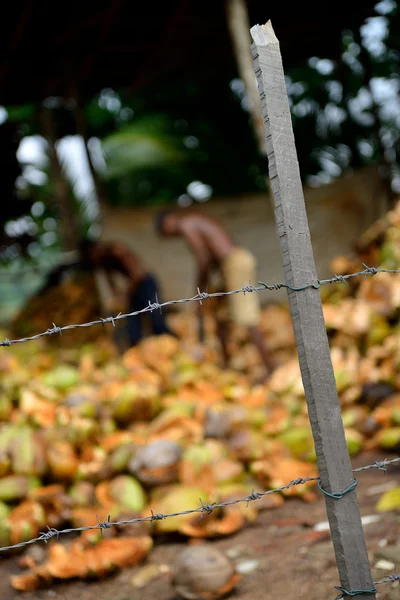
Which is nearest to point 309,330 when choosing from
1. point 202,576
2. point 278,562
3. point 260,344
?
point 202,576

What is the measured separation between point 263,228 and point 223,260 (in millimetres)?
2412

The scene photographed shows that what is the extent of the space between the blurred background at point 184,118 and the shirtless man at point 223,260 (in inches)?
32.2

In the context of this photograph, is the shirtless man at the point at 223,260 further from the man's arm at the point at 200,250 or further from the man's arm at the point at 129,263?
the man's arm at the point at 129,263

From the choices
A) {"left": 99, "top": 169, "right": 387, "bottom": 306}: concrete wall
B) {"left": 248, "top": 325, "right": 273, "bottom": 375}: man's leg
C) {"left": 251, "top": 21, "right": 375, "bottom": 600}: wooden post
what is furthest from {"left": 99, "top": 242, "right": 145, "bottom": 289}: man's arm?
{"left": 251, "top": 21, "right": 375, "bottom": 600}: wooden post

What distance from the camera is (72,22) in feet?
18.7

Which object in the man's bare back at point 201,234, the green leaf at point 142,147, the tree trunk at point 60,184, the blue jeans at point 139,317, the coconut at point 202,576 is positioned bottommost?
the coconut at point 202,576

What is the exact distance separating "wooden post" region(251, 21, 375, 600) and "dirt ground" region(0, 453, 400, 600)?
52cm

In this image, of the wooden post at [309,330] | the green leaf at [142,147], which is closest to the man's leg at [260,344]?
the wooden post at [309,330]

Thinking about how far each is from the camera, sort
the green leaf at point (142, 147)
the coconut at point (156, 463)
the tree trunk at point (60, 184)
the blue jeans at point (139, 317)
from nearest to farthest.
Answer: the coconut at point (156, 463)
the blue jeans at point (139, 317)
the tree trunk at point (60, 184)
the green leaf at point (142, 147)

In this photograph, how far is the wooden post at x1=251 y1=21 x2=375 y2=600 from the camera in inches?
64.5

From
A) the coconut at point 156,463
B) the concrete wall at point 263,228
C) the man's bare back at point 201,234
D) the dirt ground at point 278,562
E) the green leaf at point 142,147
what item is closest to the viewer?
the dirt ground at point 278,562

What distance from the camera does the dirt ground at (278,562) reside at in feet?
7.39

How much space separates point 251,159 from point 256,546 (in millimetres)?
7734

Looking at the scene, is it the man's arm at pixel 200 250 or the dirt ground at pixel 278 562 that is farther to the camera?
the man's arm at pixel 200 250
